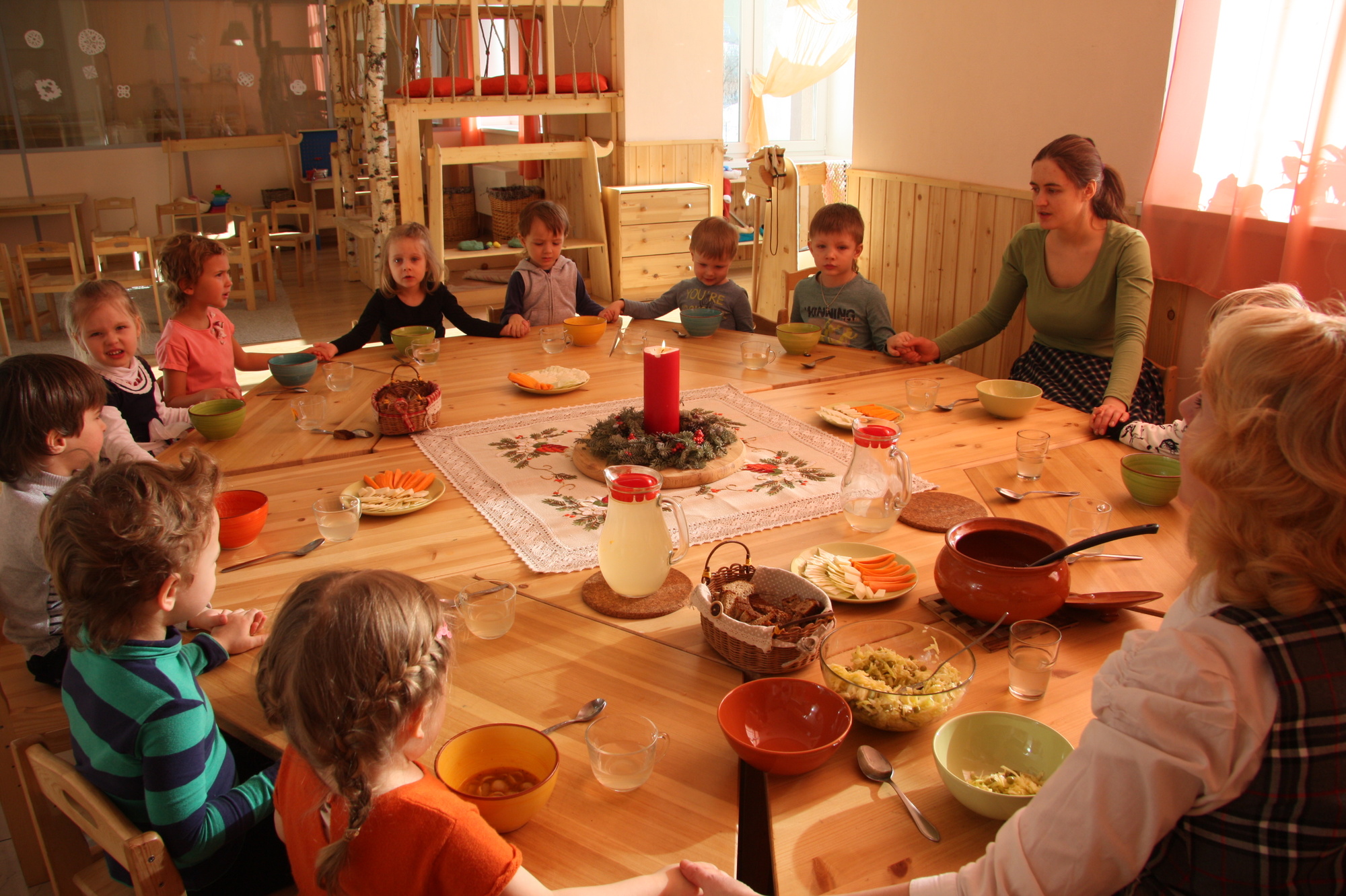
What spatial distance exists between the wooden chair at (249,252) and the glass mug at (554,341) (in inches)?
174

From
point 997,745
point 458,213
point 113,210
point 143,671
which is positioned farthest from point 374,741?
point 113,210

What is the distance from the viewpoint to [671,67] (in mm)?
6043

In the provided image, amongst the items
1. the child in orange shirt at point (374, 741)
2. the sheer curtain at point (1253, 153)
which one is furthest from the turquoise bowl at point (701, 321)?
the child in orange shirt at point (374, 741)

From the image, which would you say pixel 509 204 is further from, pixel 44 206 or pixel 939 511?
pixel 939 511

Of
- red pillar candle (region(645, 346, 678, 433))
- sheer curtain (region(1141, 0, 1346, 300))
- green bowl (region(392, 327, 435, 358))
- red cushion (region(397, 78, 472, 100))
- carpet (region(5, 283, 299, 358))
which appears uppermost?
red cushion (region(397, 78, 472, 100))

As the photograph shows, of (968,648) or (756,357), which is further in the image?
(756,357)

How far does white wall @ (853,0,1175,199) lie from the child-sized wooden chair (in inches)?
136

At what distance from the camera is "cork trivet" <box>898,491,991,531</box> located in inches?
66.9

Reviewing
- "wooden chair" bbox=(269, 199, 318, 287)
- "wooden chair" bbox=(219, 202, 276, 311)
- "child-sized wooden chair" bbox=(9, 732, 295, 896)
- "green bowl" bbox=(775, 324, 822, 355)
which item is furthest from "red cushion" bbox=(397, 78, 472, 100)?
"child-sized wooden chair" bbox=(9, 732, 295, 896)

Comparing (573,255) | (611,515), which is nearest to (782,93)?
(573,255)

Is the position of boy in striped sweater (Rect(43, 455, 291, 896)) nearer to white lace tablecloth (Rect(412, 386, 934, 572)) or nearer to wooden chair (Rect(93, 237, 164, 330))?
white lace tablecloth (Rect(412, 386, 934, 572))

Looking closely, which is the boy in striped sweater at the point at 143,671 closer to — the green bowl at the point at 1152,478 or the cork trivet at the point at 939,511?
the cork trivet at the point at 939,511

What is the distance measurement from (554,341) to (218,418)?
41.5 inches

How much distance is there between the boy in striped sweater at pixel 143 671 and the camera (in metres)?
1.16
